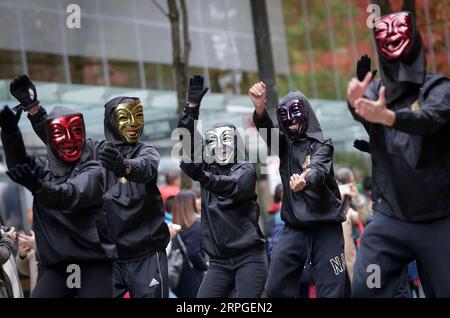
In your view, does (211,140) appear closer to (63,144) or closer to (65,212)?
(63,144)

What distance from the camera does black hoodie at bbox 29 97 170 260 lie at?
A: 8797 millimetres

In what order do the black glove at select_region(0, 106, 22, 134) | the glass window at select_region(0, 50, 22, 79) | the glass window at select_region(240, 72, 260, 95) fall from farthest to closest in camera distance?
the glass window at select_region(240, 72, 260, 95), the glass window at select_region(0, 50, 22, 79), the black glove at select_region(0, 106, 22, 134)

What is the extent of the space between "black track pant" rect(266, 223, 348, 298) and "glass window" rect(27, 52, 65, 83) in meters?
10.7

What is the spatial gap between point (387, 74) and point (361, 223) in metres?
5.94

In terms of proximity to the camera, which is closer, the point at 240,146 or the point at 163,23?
the point at 240,146

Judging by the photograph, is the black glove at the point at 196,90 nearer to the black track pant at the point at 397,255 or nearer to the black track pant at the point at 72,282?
the black track pant at the point at 72,282

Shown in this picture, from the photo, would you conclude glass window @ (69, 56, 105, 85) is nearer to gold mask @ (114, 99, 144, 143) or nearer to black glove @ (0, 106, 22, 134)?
gold mask @ (114, 99, 144, 143)

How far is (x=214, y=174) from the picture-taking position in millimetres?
9742

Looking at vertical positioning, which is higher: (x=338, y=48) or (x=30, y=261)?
(x=338, y=48)

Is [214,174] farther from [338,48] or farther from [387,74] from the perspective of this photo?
[338,48]

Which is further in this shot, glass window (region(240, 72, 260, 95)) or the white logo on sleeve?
glass window (region(240, 72, 260, 95))

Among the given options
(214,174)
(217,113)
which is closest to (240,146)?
(214,174)

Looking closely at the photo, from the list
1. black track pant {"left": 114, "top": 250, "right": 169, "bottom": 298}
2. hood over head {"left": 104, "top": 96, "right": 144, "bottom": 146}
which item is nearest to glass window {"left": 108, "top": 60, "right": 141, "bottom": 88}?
hood over head {"left": 104, "top": 96, "right": 144, "bottom": 146}

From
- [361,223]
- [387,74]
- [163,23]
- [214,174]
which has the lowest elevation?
[361,223]
